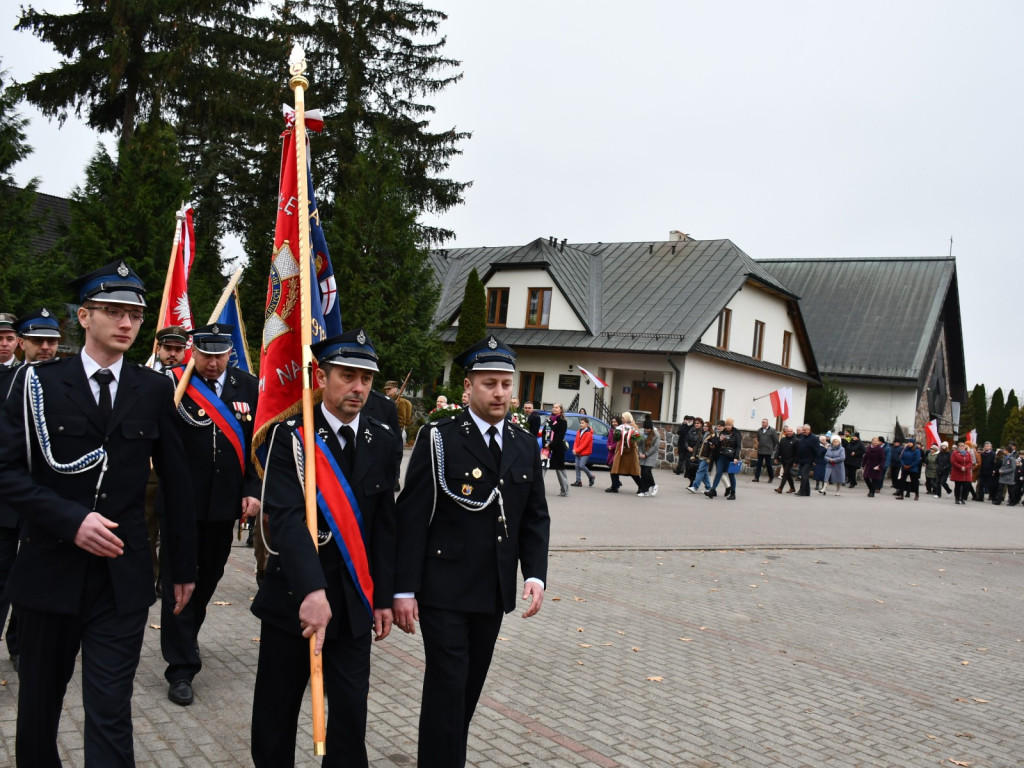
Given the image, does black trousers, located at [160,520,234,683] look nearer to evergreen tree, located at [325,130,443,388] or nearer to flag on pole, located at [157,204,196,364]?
flag on pole, located at [157,204,196,364]

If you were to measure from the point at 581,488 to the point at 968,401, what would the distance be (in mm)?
55003

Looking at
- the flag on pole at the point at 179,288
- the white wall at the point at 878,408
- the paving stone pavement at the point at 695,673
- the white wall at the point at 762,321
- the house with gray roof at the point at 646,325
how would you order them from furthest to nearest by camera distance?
the white wall at the point at 878,408
the white wall at the point at 762,321
the house with gray roof at the point at 646,325
the flag on pole at the point at 179,288
the paving stone pavement at the point at 695,673

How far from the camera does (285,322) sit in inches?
188

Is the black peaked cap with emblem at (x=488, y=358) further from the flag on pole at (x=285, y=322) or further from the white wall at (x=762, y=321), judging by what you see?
the white wall at (x=762, y=321)

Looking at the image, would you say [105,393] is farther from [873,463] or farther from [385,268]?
[873,463]

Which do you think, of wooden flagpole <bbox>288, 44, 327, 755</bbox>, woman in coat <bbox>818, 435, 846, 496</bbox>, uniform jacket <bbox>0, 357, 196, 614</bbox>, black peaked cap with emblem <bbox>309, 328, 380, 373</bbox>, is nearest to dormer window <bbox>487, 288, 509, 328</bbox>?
woman in coat <bbox>818, 435, 846, 496</bbox>

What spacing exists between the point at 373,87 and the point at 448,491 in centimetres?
2419

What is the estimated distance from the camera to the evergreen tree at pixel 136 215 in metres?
16.6

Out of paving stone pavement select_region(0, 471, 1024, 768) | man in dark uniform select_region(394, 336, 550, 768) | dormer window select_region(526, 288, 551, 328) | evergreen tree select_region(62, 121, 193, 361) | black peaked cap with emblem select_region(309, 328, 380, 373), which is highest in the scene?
dormer window select_region(526, 288, 551, 328)

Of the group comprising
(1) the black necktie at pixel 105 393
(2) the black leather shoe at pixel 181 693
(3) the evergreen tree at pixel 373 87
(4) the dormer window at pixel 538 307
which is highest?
(3) the evergreen tree at pixel 373 87

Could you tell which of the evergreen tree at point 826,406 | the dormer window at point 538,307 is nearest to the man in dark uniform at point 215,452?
the dormer window at point 538,307

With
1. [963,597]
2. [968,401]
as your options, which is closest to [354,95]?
[963,597]

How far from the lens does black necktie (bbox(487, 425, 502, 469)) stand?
159 inches

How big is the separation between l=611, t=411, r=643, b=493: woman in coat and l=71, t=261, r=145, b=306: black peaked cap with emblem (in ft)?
52.7
